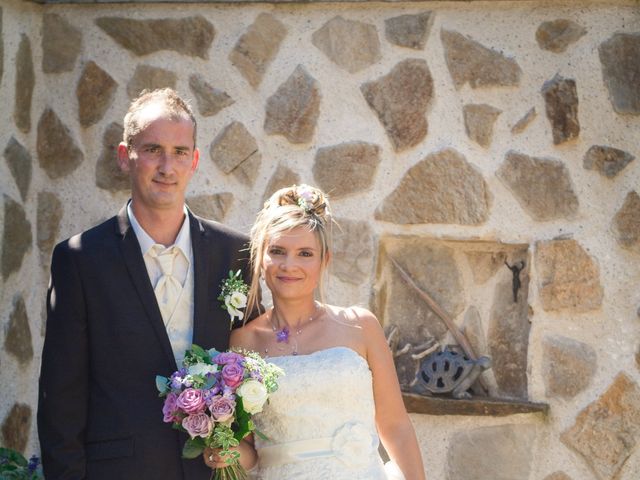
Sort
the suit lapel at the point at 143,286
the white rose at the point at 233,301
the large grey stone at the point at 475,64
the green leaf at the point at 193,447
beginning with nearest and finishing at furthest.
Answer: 1. the green leaf at the point at 193,447
2. the suit lapel at the point at 143,286
3. the white rose at the point at 233,301
4. the large grey stone at the point at 475,64

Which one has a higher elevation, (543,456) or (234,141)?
(234,141)

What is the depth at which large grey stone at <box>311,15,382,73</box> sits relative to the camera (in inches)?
185

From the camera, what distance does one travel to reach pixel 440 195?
4617 millimetres

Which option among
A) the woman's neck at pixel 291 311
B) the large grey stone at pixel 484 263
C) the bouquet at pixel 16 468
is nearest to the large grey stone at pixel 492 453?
the large grey stone at pixel 484 263

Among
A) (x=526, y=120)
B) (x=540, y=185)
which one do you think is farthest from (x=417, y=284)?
(x=526, y=120)

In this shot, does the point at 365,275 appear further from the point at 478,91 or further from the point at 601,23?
the point at 601,23

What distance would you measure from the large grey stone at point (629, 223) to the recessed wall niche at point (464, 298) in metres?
0.37

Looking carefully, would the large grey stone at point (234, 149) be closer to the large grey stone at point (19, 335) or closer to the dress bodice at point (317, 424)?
the large grey stone at point (19, 335)

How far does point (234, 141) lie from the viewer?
15.7ft

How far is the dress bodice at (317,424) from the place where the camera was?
12.4 feet

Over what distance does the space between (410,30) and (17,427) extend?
2.26m

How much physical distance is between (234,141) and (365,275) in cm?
78

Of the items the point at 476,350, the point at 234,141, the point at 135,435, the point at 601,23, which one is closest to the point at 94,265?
the point at 135,435

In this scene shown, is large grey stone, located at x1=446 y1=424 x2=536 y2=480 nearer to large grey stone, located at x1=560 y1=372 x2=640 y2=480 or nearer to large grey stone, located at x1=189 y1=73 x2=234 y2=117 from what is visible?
large grey stone, located at x1=560 y1=372 x2=640 y2=480
